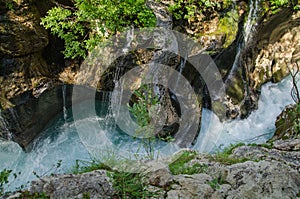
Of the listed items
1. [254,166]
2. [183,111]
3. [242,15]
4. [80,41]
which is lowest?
[183,111]

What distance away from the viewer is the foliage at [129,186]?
2693 mm

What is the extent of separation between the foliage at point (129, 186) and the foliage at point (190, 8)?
4.38 metres

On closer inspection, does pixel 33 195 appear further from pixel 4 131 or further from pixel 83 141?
pixel 83 141

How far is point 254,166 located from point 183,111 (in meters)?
4.56

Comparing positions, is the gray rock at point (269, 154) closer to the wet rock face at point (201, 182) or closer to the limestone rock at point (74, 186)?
the wet rock face at point (201, 182)

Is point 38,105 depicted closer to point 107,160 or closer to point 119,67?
point 119,67

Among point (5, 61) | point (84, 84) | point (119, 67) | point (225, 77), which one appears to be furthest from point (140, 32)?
point (225, 77)

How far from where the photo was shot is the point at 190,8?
659cm

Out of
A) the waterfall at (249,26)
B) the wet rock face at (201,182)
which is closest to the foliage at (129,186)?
the wet rock face at (201,182)

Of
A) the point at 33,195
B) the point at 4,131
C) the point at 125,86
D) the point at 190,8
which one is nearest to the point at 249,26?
the point at 190,8

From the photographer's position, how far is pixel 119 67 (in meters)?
6.50

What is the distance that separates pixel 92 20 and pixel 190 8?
2.13 meters

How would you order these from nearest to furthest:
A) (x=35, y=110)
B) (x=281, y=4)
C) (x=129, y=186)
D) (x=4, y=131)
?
(x=129, y=186), (x=4, y=131), (x=35, y=110), (x=281, y=4)

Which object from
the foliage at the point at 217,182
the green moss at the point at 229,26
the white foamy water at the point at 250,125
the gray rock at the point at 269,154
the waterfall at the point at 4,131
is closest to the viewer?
the foliage at the point at 217,182
